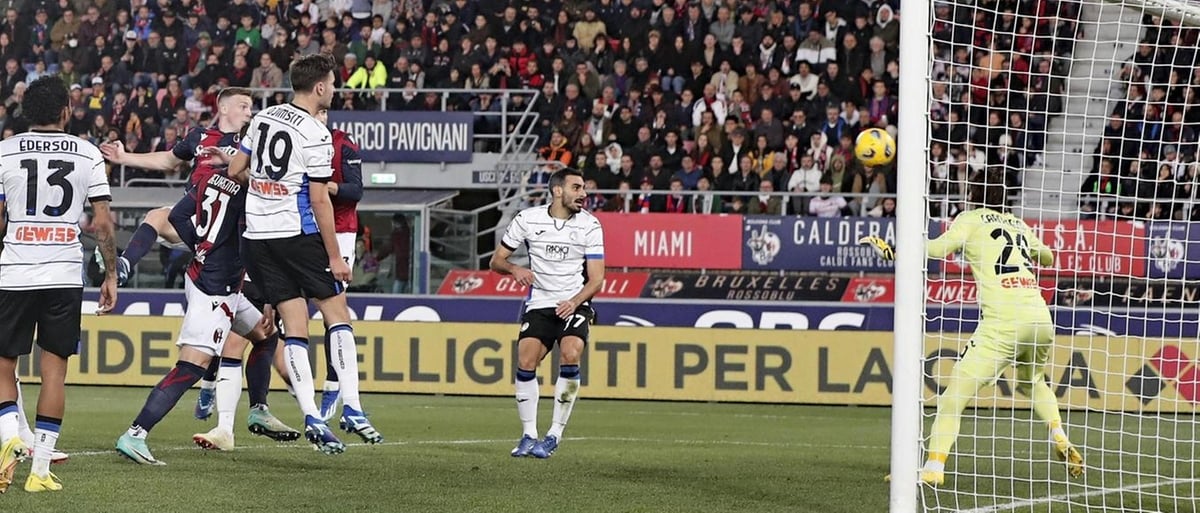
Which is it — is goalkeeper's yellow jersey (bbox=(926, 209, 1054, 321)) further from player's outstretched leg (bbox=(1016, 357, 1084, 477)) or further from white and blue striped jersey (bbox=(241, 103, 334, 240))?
white and blue striped jersey (bbox=(241, 103, 334, 240))

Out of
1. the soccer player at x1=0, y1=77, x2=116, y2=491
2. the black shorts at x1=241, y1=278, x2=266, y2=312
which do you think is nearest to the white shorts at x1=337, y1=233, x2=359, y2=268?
the black shorts at x1=241, y1=278, x2=266, y2=312

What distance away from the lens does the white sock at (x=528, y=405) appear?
11.2 meters

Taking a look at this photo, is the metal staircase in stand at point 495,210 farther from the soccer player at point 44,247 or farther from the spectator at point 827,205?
the soccer player at point 44,247

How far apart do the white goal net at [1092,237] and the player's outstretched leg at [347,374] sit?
3.10 meters

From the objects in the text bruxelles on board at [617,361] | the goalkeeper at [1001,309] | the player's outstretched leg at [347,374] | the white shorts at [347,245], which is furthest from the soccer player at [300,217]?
the text bruxelles on board at [617,361]

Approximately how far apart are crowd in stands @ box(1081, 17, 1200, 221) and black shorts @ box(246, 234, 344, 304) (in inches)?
205

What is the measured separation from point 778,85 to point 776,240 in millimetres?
3496

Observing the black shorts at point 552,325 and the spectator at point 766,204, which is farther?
the spectator at point 766,204

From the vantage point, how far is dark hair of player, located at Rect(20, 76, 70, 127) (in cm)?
815

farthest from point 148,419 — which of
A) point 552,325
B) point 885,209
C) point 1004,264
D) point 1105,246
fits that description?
point 885,209

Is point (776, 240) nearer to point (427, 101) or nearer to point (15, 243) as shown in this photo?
point (427, 101)

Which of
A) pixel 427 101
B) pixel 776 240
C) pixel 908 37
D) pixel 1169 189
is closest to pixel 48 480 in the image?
pixel 908 37

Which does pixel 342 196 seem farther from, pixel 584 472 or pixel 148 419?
pixel 584 472

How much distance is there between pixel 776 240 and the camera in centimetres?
2153
